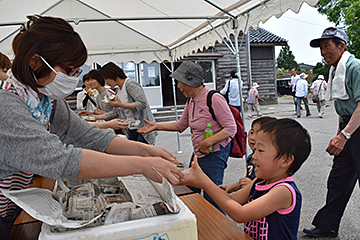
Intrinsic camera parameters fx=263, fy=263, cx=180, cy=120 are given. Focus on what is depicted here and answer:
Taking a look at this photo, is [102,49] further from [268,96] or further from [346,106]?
[268,96]

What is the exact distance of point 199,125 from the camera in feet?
8.66

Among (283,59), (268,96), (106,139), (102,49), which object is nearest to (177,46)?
(102,49)

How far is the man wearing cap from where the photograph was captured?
2244 millimetres

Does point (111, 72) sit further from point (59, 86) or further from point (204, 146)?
point (59, 86)

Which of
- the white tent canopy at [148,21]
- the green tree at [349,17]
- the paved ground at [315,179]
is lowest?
the paved ground at [315,179]

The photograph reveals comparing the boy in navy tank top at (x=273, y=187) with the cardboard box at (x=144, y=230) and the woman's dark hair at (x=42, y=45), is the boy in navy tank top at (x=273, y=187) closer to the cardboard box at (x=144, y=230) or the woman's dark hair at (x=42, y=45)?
the cardboard box at (x=144, y=230)

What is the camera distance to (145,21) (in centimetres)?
500

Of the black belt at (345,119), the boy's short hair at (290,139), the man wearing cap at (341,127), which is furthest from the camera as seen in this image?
the black belt at (345,119)

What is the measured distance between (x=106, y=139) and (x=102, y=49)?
542cm

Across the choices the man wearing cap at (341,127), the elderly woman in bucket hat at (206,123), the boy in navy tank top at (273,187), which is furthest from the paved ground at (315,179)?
the boy in navy tank top at (273,187)

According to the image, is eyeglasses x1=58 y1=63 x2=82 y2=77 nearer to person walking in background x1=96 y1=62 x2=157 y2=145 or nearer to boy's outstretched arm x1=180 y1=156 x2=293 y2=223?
boy's outstretched arm x1=180 y1=156 x2=293 y2=223

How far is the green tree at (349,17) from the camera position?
21.3m

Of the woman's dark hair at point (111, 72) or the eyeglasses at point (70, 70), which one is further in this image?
the woman's dark hair at point (111, 72)

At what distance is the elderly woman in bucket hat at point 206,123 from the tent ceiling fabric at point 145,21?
1.12 m
